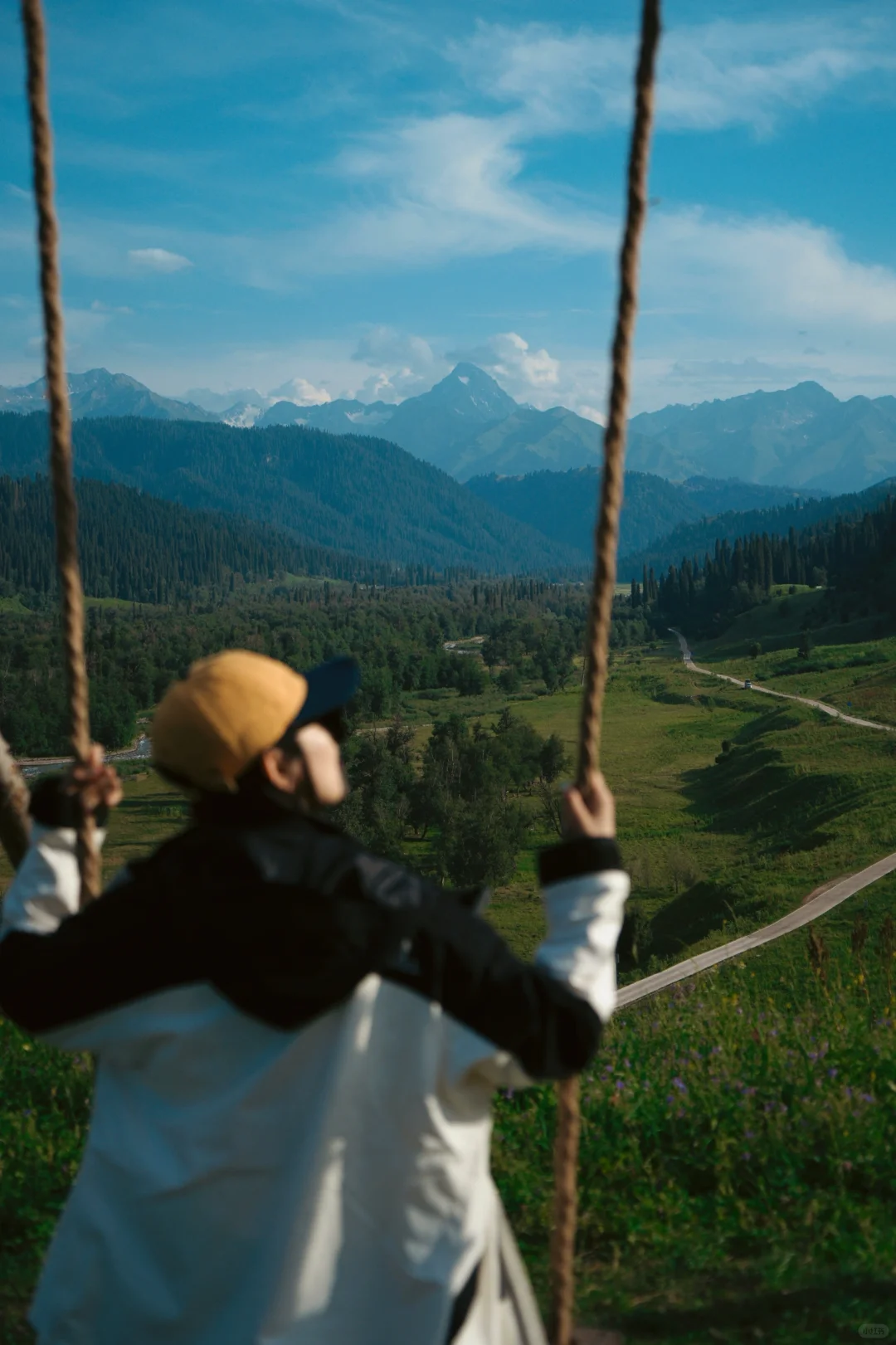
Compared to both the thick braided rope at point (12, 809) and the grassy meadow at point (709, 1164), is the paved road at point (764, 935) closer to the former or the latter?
the grassy meadow at point (709, 1164)

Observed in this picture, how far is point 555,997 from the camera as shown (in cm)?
197

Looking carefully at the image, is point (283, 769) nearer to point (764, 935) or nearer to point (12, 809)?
point (12, 809)

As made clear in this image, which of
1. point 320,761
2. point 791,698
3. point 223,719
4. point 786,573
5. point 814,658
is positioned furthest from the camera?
point 786,573

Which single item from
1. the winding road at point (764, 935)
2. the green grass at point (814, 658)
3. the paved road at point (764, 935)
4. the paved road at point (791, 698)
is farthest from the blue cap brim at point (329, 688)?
the green grass at point (814, 658)

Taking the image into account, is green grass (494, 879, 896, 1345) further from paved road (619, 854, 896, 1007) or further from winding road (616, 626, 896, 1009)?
paved road (619, 854, 896, 1007)

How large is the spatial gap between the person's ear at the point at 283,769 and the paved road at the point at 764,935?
17.3m

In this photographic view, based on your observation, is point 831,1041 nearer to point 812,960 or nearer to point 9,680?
point 812,960

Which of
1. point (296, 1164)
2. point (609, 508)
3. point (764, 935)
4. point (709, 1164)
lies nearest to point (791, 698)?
point (764, 935)

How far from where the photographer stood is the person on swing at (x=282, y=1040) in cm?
196

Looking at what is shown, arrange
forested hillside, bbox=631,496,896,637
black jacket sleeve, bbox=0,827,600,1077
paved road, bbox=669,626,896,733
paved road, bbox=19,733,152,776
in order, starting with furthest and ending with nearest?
forested hillside, bbox=631,496,896,637, paved road, bbox=19,733,152,776, paved road, bbox=669,626,896,733, black jacket sleeve, bbox=0,827,600,1077

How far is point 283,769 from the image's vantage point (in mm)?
2119

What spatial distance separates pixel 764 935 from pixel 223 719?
997 inches

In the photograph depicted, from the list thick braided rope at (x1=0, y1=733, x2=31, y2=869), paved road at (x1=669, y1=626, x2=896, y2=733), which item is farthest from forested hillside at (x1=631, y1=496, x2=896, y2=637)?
thick braided rope at (x1=0, y1=733, x2=31, y2=869)

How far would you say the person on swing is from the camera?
6.43 ft
